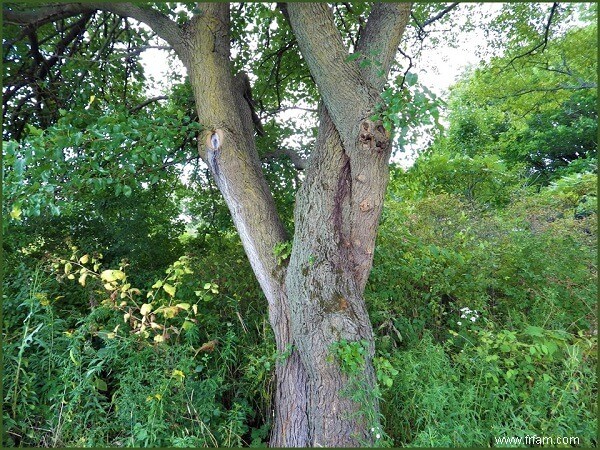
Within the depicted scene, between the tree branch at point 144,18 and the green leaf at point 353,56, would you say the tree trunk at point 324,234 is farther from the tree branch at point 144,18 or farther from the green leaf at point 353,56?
the tree branch at point 144,18

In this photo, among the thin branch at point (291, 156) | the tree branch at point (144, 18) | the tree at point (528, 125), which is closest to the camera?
the tree branch at point (144, 18)

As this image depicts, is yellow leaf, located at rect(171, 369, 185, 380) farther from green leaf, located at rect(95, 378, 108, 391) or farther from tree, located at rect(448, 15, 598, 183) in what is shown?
tree, located at rect(448, 15, 598, 183)

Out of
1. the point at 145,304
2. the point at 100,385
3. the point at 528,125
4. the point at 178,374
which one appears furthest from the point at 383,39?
the point at 528,125

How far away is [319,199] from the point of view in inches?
117

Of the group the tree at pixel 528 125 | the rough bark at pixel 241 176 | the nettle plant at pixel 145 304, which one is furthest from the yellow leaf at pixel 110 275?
the tree at pixel 528 125

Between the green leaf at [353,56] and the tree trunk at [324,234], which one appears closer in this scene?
the tree trunk at [324,234]

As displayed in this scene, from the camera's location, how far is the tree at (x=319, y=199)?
2.68 metres

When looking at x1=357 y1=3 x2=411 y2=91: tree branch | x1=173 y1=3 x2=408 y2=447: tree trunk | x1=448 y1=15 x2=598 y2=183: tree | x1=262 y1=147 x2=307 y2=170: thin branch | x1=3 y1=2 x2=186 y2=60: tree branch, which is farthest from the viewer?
x1=448 y1=15 x2=598 y2=183: tree

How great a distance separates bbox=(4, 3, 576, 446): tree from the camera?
2678 mm

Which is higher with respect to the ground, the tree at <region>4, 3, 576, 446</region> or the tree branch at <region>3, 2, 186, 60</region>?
the tree branch at <region>3, 2, 186, 60</region>

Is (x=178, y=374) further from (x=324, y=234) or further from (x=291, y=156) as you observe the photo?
→ (x=291, y=156)

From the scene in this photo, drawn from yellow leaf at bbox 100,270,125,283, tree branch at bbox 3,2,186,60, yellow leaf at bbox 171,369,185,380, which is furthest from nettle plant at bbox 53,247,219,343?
tree branch at bbox 3,2,186,60

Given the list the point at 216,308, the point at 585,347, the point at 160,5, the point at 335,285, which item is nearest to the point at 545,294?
the point at 585,347

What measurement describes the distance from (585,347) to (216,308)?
3133mm
